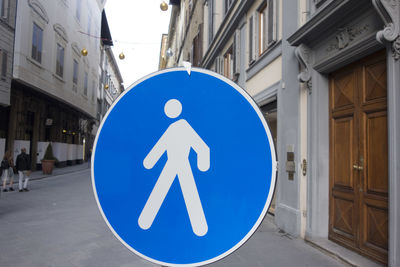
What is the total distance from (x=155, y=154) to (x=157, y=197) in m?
0.18

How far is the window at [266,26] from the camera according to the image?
9.20m

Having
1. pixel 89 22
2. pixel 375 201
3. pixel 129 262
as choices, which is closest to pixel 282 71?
pixel 375 201

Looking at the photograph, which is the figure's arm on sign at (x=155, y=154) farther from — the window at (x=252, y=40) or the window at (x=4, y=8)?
the window at (x=4, y=8)

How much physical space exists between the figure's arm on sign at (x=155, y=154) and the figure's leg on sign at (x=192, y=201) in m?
0.12

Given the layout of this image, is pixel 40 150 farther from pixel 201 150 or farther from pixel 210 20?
pixel 201 150

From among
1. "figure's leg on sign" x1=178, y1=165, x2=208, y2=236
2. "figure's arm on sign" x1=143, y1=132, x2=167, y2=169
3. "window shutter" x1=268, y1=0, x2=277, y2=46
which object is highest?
"window shutter" x1=268, y1=0, x2=277, y2=46

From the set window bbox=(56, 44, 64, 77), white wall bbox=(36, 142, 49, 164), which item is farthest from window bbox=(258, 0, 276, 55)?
white wall bbox=(36, 142, 49, 164)

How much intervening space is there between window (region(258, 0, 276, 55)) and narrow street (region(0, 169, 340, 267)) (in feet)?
15.6

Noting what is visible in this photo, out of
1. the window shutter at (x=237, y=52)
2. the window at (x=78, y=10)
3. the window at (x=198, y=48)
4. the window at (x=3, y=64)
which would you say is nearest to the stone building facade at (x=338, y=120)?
the window shutter at (x=237, y=52)

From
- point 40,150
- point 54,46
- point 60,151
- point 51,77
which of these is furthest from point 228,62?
point 60,151

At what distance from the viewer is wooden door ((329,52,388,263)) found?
508 centimetres

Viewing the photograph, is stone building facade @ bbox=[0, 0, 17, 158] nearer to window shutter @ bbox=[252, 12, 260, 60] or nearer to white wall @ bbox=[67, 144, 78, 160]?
window shutter @ bbox=[252, 12, 260, 60]

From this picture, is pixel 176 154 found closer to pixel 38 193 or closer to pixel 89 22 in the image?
pixel 38 193

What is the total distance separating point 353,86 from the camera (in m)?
6.01
